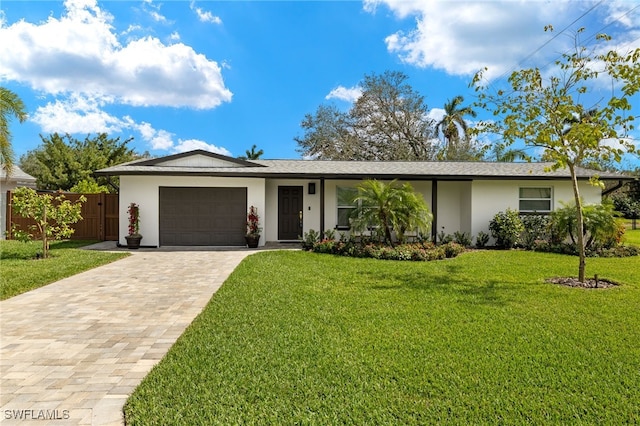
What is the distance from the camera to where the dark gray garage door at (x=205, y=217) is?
12602 millimetres

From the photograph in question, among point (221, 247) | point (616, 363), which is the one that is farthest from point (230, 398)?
point (221, 247)

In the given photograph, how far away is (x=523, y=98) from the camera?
734 cm

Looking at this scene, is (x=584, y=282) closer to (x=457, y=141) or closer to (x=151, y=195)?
(x=151, y=195)

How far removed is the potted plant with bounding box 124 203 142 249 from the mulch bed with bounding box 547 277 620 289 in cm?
1161

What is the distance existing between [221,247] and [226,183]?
221 cm

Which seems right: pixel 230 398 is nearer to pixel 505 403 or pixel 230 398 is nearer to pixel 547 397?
pixel 505 403

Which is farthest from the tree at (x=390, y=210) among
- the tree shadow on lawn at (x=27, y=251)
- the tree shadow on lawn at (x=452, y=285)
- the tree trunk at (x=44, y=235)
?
the tree shadow on lawn at (x=27, y=251)

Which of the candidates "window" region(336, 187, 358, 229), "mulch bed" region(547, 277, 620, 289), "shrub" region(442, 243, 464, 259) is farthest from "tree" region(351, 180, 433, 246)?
"mulch bed" region(547, 277, 620, 289)

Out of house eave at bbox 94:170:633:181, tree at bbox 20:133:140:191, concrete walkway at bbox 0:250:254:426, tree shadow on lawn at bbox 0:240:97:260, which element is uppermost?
tree at bbox 20:133:140:191

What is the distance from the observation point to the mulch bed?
6805mm

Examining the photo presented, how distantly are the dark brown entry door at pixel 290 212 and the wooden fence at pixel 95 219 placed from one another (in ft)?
21.0

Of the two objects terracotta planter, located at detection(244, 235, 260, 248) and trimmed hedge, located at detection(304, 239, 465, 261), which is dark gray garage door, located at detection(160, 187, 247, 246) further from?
trimmed hedge, located at detection(304, 239, 465, 261)

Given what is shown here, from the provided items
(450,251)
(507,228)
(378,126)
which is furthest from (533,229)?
(378,126)

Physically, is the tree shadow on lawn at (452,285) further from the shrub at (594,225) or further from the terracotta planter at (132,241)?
the terracotta planter at (132,241)
